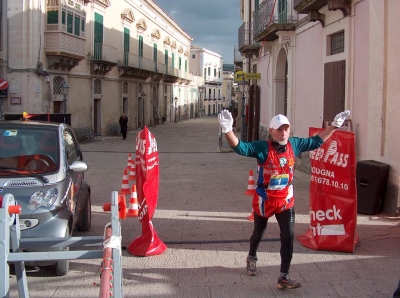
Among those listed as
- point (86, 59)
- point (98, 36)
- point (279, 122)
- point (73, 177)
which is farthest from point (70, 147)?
point (98, 36)

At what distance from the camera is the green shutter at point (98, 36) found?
27141 mm

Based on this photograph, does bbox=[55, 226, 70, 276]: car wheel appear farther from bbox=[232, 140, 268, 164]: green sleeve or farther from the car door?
bbox=[232, 140, 268, 164]: green sleeve

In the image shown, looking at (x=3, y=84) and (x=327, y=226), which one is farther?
(x=3, y=84)

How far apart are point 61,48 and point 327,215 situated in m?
17.7

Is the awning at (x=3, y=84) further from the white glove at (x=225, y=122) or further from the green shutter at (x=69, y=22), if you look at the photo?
the white glove at (x=225, y=122)

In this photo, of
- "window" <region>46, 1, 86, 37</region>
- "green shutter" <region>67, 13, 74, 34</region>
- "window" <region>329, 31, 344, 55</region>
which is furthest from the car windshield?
"green shutter" <region>67, 13, 74, 34</region>

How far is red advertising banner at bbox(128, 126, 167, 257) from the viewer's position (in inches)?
239

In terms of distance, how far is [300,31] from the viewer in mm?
14555

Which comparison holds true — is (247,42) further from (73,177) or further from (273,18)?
(73,177)

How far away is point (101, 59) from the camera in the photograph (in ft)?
89.7

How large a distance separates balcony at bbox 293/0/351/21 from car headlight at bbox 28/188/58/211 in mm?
7420

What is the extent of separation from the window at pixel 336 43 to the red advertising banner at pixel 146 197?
21.5ft

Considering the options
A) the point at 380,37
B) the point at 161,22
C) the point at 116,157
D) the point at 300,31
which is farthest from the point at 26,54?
the point at 161,22

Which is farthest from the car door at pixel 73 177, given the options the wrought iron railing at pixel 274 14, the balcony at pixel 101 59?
the balcony at pixel 101 59
